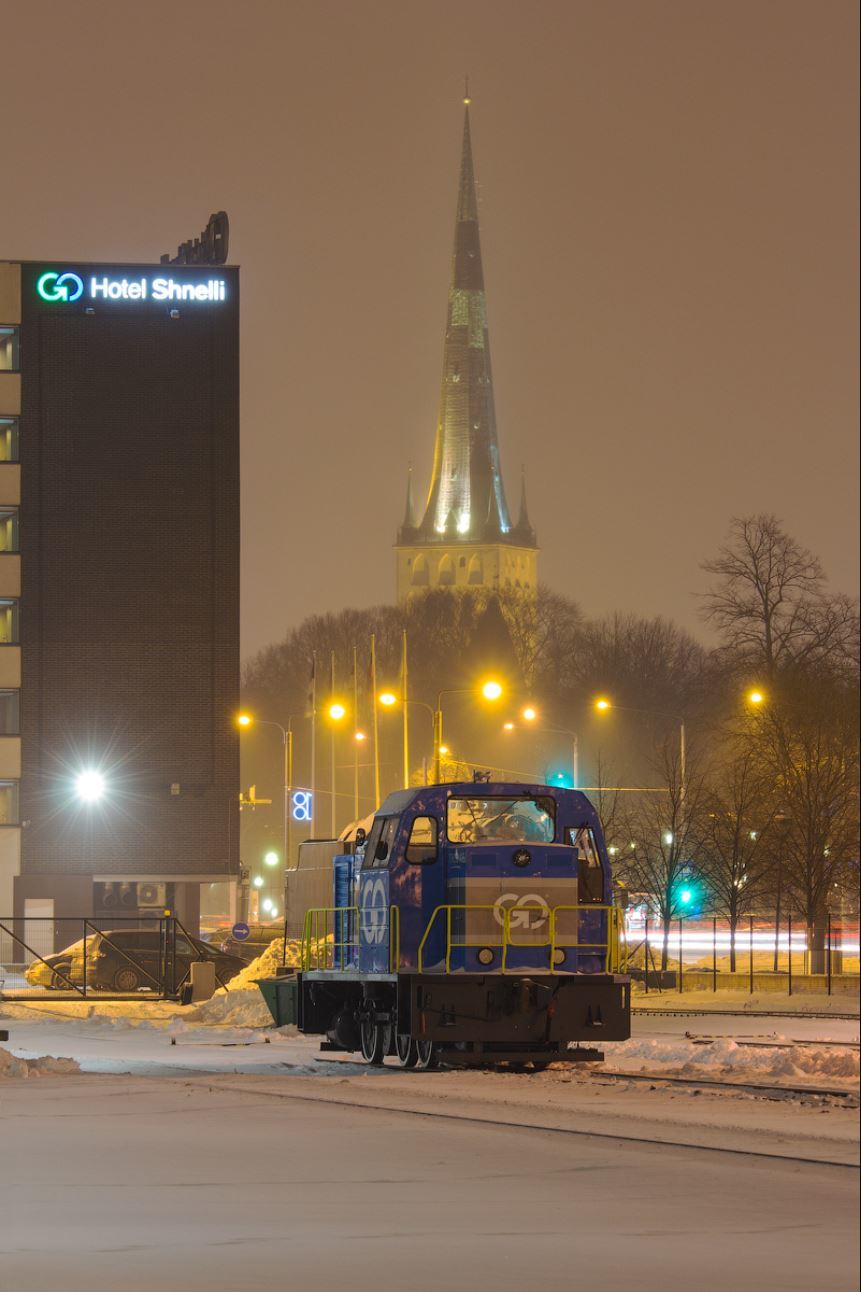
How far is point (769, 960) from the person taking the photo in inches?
2279

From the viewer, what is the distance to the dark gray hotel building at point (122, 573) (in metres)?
82.4

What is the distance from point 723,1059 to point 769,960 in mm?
35751

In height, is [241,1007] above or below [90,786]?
below

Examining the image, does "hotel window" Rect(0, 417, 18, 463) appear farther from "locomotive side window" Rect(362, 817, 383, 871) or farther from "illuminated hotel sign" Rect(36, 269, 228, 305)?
"locomotive side window" Rect(362, 817, 383, 871)

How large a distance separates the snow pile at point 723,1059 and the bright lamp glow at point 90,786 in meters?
56.3

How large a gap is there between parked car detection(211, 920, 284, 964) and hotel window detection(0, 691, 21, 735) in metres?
12.8

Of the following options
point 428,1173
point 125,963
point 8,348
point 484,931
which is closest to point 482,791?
point 484,931

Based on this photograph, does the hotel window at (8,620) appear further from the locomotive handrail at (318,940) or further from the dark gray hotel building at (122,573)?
the locomotive handrail at (318,940)

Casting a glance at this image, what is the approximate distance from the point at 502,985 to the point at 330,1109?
10.8 ft

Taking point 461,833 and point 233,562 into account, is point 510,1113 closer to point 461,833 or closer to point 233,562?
point 461,833

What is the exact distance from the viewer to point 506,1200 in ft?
38.5

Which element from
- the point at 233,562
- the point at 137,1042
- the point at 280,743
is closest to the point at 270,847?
the point at 280,743

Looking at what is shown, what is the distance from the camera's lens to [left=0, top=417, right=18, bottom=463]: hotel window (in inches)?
3332

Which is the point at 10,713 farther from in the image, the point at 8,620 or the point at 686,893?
the point at 686,893
